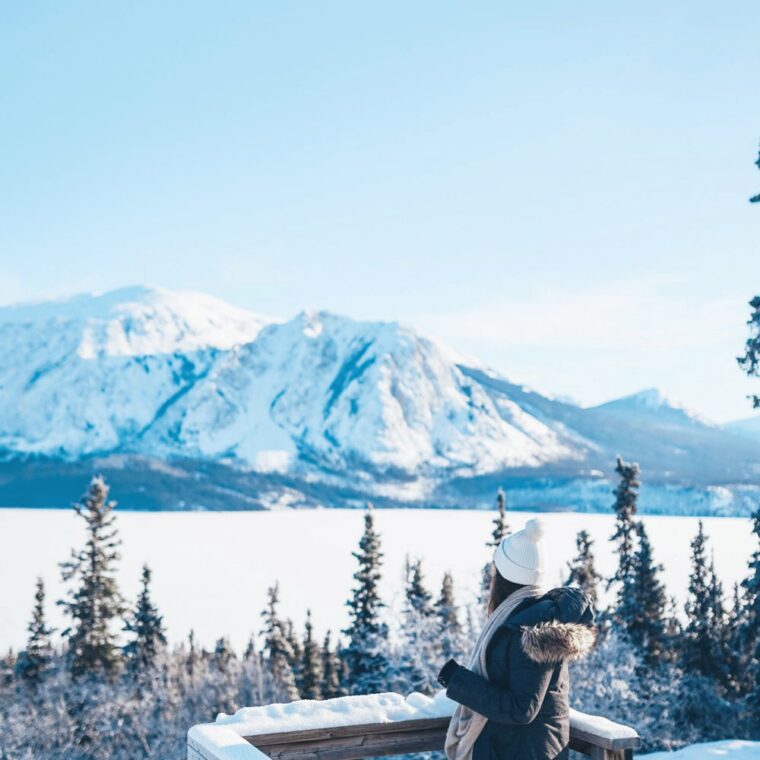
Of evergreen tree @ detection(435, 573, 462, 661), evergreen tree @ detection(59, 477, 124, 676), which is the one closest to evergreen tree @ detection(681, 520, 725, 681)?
evergreen tree @ detection(435, 573, 462, 661)

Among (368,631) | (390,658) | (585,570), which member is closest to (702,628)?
(585,570)

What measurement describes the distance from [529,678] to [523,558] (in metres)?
0.50

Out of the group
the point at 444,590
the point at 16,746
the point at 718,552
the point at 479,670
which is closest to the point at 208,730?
the point at 479,670

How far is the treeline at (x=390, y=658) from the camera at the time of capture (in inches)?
1282

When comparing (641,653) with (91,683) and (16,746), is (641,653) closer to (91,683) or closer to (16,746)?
(91,683)

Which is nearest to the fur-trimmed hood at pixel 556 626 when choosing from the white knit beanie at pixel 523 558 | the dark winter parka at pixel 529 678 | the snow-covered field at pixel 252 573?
the dark winter parka at pixel 529 678

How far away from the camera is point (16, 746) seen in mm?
38625

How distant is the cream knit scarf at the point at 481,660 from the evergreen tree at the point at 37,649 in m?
43.8

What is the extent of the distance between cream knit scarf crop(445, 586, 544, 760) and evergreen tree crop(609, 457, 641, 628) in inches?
1199

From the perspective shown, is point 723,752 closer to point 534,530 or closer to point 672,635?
point 534,530

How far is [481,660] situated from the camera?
160 inches

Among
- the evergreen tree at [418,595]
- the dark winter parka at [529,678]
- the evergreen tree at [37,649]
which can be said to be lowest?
the evergreen tree at [37,649]

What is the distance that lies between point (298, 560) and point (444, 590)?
129 metres

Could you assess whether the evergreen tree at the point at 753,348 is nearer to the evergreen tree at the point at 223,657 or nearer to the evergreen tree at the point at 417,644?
the evergreen tree at the point at 417,644
